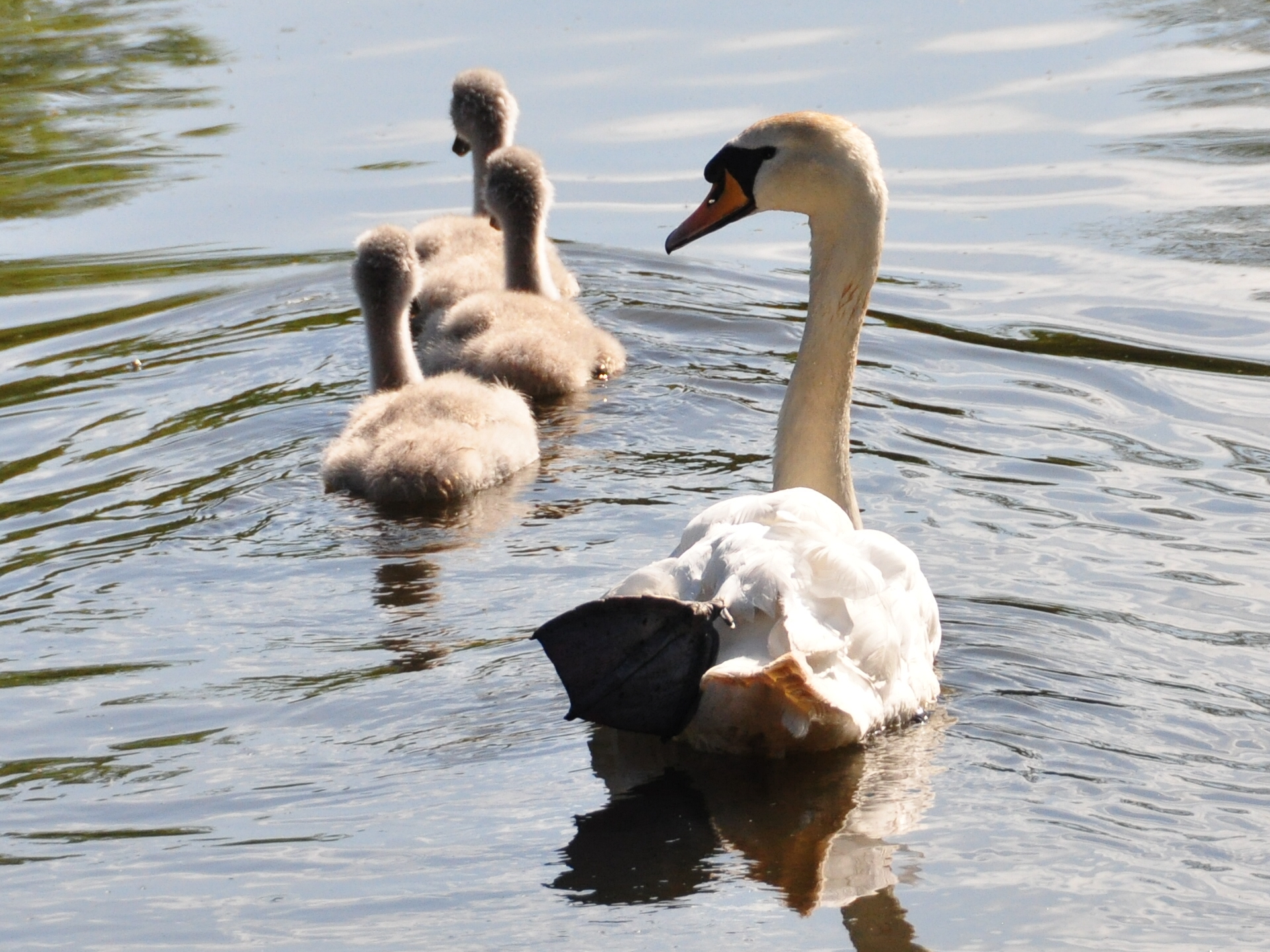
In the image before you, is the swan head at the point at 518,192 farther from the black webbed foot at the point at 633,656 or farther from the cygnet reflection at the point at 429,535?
the black webbed foot at the point at 633,656

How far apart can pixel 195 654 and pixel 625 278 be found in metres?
4.66

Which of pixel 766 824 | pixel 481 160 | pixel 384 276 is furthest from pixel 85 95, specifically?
pixel 766 824

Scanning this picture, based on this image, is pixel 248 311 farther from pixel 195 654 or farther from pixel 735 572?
pixel 735 572

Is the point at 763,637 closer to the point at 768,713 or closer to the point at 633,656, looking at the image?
the point at 768,713

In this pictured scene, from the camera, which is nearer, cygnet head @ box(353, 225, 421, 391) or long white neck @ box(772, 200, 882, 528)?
long white neck @ box(772, 200, 882, 528)

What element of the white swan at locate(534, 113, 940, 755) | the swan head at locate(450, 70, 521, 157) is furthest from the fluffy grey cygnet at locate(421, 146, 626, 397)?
the white swan at locate(534, 113, 940, 755)

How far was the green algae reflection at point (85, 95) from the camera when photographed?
1164 centimetres

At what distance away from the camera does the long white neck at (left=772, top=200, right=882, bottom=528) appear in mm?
5645

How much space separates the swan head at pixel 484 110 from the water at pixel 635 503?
68 centimetres

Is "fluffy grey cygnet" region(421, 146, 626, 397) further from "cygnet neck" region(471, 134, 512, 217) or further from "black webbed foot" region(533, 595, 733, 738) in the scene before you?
"black webbed foot" region(533, 595, 733, 738)

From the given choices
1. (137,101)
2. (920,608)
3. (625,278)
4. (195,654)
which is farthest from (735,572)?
(137,101)

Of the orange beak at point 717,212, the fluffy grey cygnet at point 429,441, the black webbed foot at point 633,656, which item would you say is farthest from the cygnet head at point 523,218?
the black webbed foot at point 633,656

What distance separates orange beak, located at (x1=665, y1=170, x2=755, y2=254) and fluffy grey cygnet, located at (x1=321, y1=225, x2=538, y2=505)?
4.51 ft

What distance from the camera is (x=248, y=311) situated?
9.35 metres
